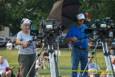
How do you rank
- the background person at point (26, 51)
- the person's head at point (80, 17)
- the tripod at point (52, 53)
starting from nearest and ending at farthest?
the tripod at point (52, 53) < the person's head at point (80, 17) < the background person at point (26, 51)

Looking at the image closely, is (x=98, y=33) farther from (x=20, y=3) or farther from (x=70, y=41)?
(x=20, y=3)

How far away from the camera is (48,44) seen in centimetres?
855

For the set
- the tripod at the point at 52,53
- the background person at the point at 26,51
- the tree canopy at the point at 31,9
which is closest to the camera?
the tripod at the point at 52,53

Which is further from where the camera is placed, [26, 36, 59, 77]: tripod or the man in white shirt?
the man in white shirt

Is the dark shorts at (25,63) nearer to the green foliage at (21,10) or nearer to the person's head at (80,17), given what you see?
the person's head at (80,17)

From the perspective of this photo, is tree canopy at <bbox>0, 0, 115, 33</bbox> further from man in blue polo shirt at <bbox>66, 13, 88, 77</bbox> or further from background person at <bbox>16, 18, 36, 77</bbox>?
man in blue polo shirt at <bbox>66, 13, 88, 77</bbox>

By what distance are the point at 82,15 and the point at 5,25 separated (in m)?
44.5

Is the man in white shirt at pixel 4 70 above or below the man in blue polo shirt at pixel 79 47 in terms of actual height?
below

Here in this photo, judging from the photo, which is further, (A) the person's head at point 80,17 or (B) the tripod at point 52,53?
(A) the person's head at point 80,17

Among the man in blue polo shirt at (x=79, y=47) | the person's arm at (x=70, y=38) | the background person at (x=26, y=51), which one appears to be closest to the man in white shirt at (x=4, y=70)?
the background person at (x=26, y=51)

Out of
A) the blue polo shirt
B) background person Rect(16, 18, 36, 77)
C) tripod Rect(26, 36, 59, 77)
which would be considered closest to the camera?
tripod Rect(26, 36, 59, 77)

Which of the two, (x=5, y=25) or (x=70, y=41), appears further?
(x=5, y=25)

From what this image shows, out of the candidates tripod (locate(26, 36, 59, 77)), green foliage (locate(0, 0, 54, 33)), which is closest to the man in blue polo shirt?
tripod (locate(26, 36, 59, 77))

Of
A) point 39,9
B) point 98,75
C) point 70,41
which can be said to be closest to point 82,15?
point 70,41
